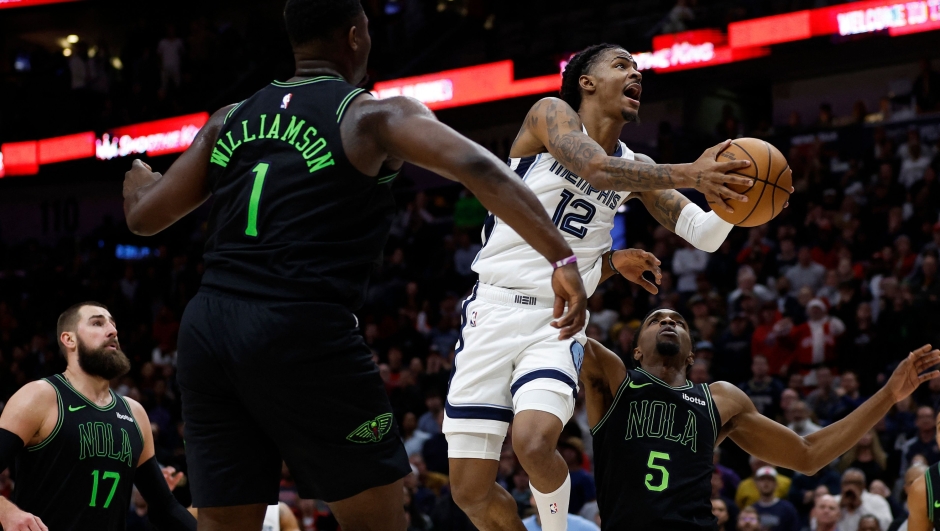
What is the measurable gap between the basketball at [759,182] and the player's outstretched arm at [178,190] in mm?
2140

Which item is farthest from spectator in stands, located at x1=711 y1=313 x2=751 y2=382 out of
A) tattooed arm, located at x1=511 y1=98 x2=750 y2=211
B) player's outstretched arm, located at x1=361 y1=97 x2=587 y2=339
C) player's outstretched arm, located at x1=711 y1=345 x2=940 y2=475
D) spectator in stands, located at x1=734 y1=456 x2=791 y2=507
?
player's outstretched arm, located at x1=361 y1=97 x2=587 y2=339

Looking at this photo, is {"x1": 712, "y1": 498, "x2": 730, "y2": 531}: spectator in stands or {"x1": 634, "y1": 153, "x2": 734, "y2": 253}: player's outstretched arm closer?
{"x1": 634, "y1": 153, "x2": 734, "y2": 253}: player's outstretched arm

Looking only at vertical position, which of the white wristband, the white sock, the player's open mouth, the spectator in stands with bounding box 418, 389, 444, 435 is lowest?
the spectator in stands with bounding box 418, 389, 444, 435

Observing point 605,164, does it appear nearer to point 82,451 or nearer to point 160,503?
point 160,503

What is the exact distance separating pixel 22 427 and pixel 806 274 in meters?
9.35

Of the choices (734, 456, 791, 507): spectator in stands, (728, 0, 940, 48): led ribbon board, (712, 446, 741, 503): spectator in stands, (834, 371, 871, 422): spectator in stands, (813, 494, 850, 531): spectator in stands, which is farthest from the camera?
(728, 0, 940, 48): led ribbon board

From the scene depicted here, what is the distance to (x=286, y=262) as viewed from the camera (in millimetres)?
3061

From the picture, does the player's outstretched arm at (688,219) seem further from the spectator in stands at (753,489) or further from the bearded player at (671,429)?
the spectator in stands at (753,489)

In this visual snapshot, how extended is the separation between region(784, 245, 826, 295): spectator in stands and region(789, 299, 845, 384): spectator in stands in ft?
2.50

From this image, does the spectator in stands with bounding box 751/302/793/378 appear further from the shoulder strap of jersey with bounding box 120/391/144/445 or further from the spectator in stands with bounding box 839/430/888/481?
the shoulder strap of jersey with bounding box 120/391/144/445

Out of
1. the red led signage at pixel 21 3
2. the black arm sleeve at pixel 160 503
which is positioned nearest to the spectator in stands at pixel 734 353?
the black arm sleeve at pixel 160 503

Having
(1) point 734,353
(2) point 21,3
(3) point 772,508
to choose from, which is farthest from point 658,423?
(2) point 21,3

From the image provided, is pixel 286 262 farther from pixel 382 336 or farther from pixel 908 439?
pixel 382 336

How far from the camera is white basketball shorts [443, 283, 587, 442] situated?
15.8 feet
